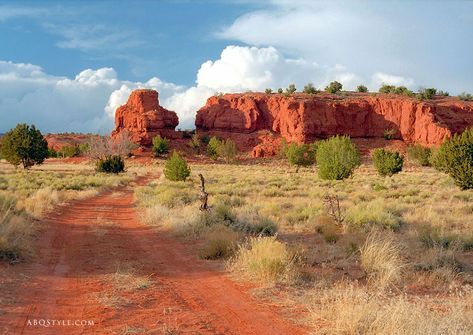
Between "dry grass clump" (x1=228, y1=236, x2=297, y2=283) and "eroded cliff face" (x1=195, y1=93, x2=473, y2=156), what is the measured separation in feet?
300

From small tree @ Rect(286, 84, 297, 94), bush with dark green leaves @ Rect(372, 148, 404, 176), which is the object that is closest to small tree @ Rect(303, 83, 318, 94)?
small tree @ Rect(286, 84, 297, 94)

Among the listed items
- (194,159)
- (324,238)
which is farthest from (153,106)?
(324,238)

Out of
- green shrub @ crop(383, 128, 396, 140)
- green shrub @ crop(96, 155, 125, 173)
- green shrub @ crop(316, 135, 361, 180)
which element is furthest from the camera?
green shrub @ crop(383, 128, 396, 140)

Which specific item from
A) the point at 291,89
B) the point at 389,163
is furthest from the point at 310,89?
the point at 389,163

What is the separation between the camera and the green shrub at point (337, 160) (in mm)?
37625

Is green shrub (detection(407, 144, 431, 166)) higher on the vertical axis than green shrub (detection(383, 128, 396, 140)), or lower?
lower

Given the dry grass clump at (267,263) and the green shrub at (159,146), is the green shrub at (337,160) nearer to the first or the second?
the dry grass clump at (267,263)

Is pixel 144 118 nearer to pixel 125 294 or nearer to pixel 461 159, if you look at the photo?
pixel 461 159

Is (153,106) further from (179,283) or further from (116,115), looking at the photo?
(179,283)

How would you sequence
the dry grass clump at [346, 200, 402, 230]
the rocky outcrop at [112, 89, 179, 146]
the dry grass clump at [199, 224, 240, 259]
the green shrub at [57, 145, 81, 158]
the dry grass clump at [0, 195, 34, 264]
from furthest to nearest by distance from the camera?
the rocky outcrop at [112, 89, 179, 146], the green shrub at [57, 145, 81, 158], the dry grass clump at [346, 200, 402, 230], the dry grass clump at [199, 224, 240, 259], the dry grass clump at [0, 195, 34, 264]

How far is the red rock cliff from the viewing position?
101 meters

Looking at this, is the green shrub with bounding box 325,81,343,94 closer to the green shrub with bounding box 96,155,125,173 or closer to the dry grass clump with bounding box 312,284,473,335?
the green shrub with bounding box 96,155,125,173

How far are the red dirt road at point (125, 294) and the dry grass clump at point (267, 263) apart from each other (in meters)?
0.42

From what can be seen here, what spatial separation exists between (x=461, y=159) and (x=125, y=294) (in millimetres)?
24847
